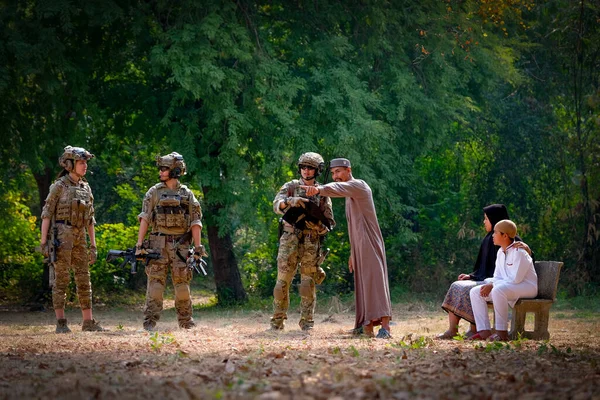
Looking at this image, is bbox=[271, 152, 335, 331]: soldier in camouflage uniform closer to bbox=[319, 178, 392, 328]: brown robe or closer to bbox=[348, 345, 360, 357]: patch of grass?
bbox=[319, 178, 392, 328]: brown robe

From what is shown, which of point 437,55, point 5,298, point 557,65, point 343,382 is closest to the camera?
point 343,382

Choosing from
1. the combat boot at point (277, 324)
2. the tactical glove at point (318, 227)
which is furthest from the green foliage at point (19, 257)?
the tactical glove at point (318, 227)

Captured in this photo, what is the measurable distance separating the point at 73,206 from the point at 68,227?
0.31 m

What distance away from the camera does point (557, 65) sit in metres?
23.2

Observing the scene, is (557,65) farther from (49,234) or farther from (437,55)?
(49,234)

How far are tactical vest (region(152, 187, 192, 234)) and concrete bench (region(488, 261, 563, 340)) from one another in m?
4.63

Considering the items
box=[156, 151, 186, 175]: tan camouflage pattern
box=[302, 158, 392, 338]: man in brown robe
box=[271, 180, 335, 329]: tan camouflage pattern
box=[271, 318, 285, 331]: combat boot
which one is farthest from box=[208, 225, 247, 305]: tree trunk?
box=[302, 158, 392, 338]: man in brown robe

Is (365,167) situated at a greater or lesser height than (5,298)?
greater

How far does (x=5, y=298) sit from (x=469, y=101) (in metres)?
11.5

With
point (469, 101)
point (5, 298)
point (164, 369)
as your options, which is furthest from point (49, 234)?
point (469, 101)

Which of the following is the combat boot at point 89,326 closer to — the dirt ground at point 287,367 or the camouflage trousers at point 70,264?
the camouflage trousers at point 70,264

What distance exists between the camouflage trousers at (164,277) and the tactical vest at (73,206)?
1239 mm

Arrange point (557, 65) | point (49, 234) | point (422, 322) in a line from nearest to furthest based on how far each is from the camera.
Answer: point (49, 234), point (422, 322), point (557, 65)

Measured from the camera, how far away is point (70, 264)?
1336 cm
